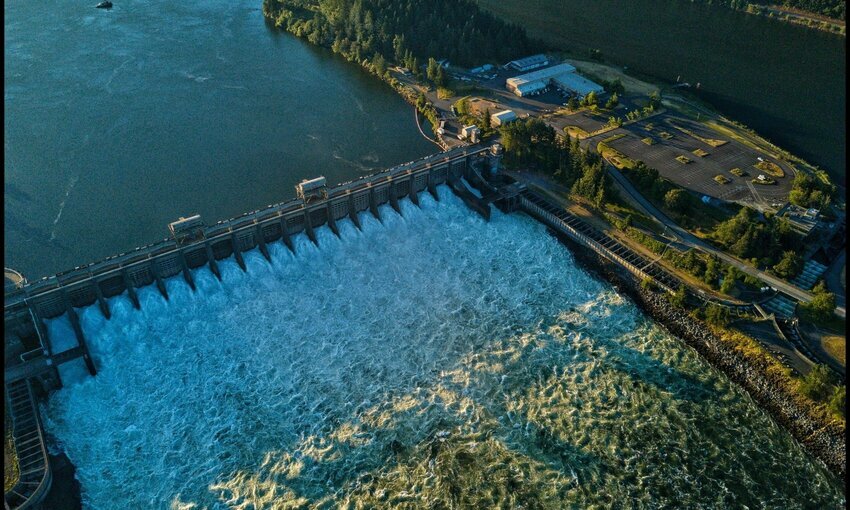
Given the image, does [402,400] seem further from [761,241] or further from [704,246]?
[761,241]

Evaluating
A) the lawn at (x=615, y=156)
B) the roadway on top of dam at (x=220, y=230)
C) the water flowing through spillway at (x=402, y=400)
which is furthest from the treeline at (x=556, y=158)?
the water flowing through spillway at (x=402, y=400)

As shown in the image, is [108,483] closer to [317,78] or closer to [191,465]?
[191,465]

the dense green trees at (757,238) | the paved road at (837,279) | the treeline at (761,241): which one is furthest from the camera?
the dense green trees at (757,238)

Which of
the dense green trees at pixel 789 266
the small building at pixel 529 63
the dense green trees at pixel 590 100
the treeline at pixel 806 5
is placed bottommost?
the dense green trees at pixel 789 266

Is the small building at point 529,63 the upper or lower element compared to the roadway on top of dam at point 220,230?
upper

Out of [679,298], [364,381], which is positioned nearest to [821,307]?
[679,298]

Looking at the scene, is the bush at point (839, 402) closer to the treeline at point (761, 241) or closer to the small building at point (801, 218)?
the treeline at point (761, 241)

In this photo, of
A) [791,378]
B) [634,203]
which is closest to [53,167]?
[634,203]
